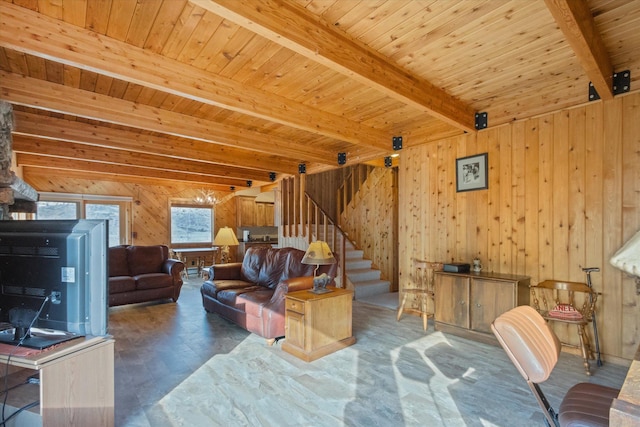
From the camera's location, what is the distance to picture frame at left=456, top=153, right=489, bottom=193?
401 cm

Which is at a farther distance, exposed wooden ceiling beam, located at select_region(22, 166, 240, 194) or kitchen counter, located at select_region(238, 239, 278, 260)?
kitchen counter, located at select_region(238, 239, 278, 260)

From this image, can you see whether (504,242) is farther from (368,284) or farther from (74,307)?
(74,307)

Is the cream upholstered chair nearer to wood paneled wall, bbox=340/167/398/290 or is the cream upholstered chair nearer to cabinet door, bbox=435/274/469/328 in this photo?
cabinet door, bbox=435/274/469/328

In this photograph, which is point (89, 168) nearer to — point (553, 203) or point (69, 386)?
point (69, 386)

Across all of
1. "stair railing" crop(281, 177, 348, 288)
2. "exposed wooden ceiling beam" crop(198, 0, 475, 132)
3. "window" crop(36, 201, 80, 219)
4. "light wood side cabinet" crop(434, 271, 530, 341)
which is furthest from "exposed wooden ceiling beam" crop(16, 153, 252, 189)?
"light wood side cabinet" crop(434, 271, 530, 341)

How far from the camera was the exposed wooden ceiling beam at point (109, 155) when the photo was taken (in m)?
5.07

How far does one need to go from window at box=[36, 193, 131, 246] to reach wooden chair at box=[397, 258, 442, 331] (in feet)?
23.2

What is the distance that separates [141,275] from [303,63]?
14.7 ft

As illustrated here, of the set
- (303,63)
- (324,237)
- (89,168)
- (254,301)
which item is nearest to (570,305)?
(254,301)

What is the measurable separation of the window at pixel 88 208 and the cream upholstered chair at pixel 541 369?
865 centimetres

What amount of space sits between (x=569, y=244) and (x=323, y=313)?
2617mm

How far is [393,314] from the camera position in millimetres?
4758

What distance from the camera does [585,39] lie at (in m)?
2.12

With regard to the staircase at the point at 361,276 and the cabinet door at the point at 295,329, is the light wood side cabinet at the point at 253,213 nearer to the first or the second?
the staircase at the point at 361,276
